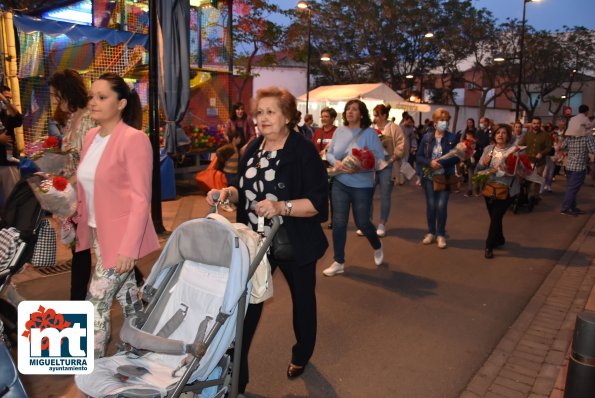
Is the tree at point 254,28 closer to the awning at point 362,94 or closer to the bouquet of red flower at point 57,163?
the awning at point 362,94

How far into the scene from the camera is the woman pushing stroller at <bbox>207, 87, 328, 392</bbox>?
326cm

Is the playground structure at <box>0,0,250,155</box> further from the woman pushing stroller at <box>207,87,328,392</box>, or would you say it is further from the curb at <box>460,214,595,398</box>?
the curb at <box>460,214,595,398</box>

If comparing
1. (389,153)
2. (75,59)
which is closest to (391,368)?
(389,153)

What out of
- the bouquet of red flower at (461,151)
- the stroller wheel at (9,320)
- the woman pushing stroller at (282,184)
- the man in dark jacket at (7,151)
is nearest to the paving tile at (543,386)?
the woman pushing stroller at (282,184)

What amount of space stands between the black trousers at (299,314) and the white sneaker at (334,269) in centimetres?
251

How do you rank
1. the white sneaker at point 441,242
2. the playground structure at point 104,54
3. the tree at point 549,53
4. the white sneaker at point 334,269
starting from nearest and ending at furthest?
the white sneaker at point 334,269
the white sneaker at point 441,242
the playground structure at point 104,54
the tree at point 549,53

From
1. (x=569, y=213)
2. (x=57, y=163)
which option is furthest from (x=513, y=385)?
(x=569, y=213)

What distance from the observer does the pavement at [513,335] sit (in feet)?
12.3

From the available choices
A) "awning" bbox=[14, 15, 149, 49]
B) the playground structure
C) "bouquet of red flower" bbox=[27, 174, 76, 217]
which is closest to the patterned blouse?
"bouquet of red flower" bbox=[27, 174, 76, 217]

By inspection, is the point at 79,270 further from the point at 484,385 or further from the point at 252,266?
the point at 484,385

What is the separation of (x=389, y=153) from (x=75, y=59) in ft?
23.1

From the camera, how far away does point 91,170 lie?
3271 millimetres

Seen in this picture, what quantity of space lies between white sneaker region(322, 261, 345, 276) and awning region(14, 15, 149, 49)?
21.9ft

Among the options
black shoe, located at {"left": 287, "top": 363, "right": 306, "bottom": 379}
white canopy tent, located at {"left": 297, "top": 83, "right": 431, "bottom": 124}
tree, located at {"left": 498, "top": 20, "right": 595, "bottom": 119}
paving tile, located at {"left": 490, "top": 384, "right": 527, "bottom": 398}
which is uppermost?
tree, located at {"left": 498, "top": 20, "right": 595, "bottom": 119}
